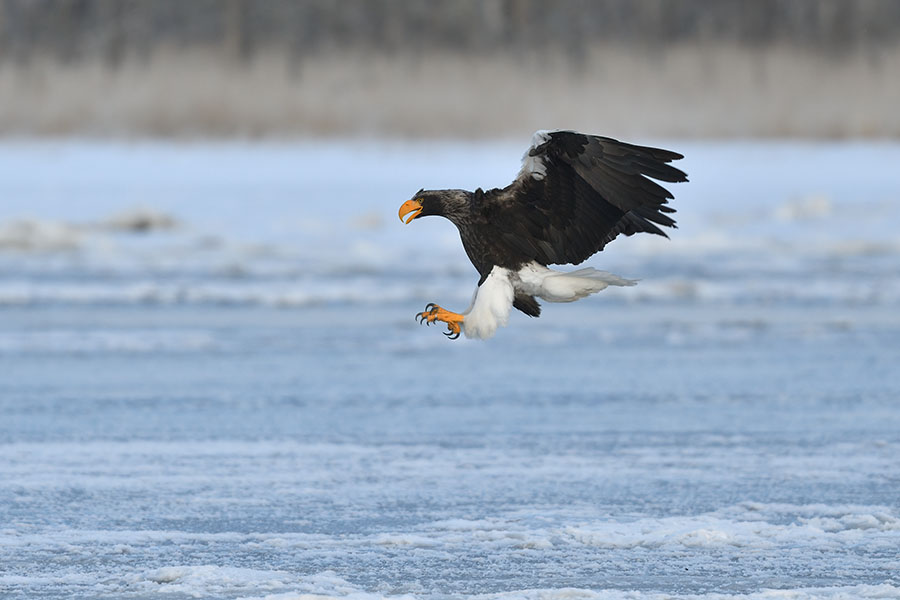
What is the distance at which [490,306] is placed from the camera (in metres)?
4.40

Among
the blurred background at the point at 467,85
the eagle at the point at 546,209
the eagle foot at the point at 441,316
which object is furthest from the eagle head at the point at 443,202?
the blurred background at the point at 467,85

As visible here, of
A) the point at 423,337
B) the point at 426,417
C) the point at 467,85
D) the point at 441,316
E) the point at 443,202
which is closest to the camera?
the point at 441,316

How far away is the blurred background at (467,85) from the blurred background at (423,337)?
0.16 feet

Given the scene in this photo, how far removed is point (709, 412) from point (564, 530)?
5.85ft

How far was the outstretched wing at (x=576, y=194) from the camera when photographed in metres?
4.42

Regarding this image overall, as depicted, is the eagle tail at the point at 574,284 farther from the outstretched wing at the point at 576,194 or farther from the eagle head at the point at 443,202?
the eagle head at the point at 443,202

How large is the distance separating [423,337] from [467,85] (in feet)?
25.7

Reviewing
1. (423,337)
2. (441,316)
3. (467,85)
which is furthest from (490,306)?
(467,85)

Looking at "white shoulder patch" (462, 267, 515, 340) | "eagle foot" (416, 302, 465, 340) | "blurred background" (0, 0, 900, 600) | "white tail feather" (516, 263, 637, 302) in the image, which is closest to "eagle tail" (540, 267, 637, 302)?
"white tail feather" (516, 263, 637, 302)

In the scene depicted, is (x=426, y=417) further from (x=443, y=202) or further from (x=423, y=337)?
(x=423, y=337)

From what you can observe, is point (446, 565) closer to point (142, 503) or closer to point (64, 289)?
point (142, 503)

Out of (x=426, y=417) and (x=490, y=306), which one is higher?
(x=490, y=306)

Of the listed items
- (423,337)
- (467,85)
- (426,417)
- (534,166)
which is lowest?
(426,417)

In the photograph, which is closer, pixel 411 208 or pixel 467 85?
pixel 411 208
